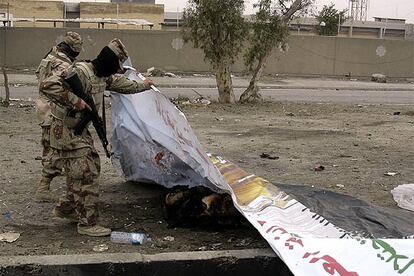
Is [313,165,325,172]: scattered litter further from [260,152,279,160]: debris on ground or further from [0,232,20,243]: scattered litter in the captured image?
[0,232,20,243]: scattered litter

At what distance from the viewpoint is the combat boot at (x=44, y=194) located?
522 centimetres

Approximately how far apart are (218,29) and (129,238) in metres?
9.71

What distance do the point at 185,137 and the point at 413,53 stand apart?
26133mm

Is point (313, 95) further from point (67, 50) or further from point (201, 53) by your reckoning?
point (67, 50)

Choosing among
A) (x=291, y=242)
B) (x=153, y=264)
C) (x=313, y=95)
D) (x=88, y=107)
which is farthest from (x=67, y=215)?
(x=313, y=95)

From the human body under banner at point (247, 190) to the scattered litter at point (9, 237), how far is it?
4.57 ft

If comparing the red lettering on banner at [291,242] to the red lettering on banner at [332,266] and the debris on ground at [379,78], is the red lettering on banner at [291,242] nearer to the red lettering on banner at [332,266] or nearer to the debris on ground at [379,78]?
the red lettering on banner at [332,266]

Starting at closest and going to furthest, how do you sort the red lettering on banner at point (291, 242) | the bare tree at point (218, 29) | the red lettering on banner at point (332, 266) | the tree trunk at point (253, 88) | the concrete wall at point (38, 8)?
the red lettering on banner at point (332, 266) → the red lettering on banner at point (291, 242) → the bare tree at point (218, 29) → the tree trunk at point (253, 88) → the concrete wall at point (38, 8)

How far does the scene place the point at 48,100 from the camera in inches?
199

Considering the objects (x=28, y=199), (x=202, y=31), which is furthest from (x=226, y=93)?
(x=28, y=199)

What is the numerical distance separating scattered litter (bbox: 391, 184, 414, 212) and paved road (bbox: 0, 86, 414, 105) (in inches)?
432

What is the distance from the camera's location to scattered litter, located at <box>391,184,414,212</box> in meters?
5.19

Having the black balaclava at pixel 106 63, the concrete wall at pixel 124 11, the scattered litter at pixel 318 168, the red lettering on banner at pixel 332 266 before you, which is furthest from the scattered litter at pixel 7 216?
the concrete wall at pixel 124 11

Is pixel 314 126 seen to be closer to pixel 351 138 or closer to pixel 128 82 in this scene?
pixel 351 138
